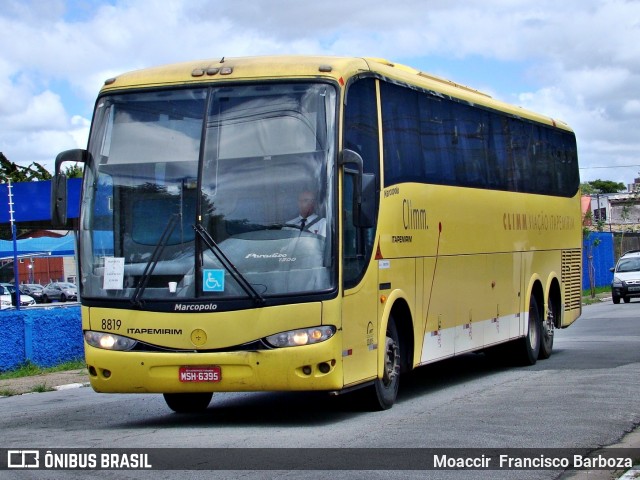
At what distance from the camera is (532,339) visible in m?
18.2

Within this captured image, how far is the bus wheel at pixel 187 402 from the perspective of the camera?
1278cm

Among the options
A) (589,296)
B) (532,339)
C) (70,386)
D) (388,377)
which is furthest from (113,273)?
(589,296)

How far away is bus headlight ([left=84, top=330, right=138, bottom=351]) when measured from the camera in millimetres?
11133

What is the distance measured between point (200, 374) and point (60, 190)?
243cm

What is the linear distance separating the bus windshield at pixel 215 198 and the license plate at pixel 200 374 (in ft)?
2.29

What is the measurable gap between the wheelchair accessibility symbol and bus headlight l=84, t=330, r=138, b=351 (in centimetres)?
94

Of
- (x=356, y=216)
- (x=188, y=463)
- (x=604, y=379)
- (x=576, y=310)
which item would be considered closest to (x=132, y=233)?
(x=356, y=216)

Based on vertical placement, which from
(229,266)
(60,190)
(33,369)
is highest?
(60,190)

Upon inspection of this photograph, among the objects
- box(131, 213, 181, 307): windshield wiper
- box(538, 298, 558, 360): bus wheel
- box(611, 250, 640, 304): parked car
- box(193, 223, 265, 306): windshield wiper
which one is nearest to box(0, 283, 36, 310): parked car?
box(611, 250, 640, 304): parked car

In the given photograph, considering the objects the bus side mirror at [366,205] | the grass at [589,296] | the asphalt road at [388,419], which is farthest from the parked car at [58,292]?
the bus side mirror at [366,205]

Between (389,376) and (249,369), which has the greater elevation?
(249,369)

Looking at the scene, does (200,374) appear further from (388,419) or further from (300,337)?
(388,419)

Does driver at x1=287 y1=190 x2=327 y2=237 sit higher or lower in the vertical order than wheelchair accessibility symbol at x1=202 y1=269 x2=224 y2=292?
higher

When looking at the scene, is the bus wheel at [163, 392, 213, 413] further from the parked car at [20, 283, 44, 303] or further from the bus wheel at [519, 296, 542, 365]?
the parked car at [20, 283, 44, 303]
